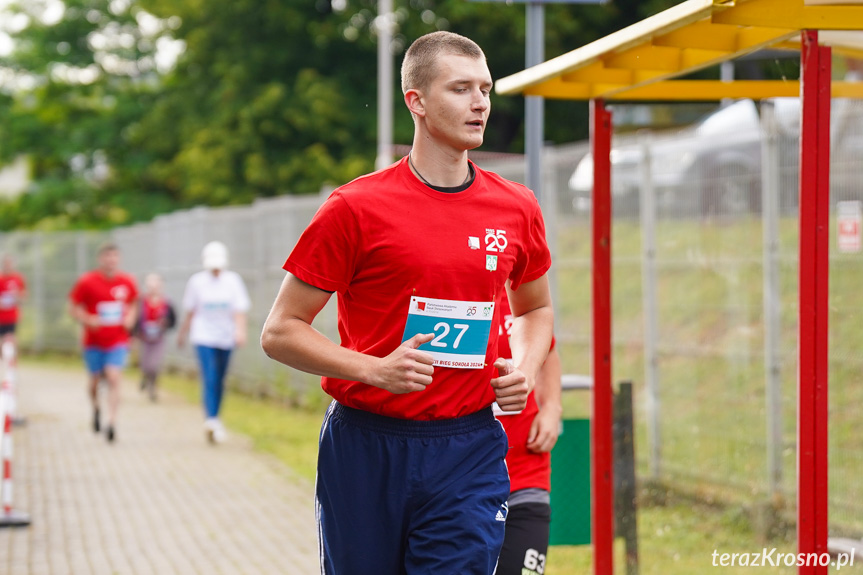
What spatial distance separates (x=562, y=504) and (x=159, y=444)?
8.36m

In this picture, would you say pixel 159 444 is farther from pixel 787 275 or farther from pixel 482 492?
pixel 482 492

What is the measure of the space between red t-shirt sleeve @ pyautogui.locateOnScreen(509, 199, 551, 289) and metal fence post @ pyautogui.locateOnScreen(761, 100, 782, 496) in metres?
4.72

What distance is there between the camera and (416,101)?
386 centimetres

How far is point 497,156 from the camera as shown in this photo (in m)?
18.4

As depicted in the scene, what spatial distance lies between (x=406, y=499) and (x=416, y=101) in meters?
1.13

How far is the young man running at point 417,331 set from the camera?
147 inches

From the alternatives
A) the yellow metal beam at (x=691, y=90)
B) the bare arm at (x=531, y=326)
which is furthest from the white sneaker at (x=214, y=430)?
the bare arm at (x=531, y=326)

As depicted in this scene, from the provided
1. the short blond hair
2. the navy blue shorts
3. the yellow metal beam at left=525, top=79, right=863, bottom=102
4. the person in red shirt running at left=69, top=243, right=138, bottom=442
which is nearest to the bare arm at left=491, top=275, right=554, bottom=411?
the navy blue shorts

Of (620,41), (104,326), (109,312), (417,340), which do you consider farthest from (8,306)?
(417,340)

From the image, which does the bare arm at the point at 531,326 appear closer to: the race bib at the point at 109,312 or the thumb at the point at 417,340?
the thumb at the point at 417,340

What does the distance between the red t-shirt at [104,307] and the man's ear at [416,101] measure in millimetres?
10947

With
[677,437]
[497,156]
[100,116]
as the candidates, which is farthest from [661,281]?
[100,116]

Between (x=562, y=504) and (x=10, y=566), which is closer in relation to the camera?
(x=562, y=504)

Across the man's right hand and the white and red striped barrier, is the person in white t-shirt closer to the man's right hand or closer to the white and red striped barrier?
the white and red striped barrier
